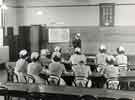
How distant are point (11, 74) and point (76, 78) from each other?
271 cm

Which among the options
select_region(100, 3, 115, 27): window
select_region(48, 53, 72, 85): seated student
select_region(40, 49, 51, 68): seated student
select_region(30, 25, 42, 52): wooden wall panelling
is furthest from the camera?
select_region(30, 25, 42, 52): wooden wall panelling

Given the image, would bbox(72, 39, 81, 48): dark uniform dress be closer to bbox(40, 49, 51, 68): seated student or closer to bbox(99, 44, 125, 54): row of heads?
bbox(99, 44, 125, 54): row of heads

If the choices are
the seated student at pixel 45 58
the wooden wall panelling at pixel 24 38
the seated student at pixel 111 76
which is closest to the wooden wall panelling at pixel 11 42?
the wooden wall panelling at pixel 24 38

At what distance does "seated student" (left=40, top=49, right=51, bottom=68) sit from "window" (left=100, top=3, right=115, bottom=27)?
2522 millimetres

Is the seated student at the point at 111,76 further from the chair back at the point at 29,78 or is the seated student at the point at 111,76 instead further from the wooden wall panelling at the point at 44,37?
the wooden wall panelling at the point at 44,37

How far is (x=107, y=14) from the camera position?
10.7m

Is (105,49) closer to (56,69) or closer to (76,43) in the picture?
(76,43)

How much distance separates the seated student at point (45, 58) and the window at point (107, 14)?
2.52 metres

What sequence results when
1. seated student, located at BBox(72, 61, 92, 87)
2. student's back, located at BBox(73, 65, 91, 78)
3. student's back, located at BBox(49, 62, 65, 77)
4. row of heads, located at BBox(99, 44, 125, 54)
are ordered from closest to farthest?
seated student, located at BBox(72, 61, 92, 87), student's back, located at BBox(73, 65, 91, 78), student's back, located at BBox(49, 62, 65, 77), row of heads, located at BBox(99, 44, 125, 54)

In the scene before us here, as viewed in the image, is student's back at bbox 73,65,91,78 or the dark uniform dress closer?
student's back at bbox 73,65,91,78

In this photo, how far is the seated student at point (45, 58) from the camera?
8444mm

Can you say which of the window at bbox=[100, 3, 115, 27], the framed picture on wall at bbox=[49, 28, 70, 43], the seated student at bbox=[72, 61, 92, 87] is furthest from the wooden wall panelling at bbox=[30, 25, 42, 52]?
the seated student at bbox=[72, 61, 92, 87]

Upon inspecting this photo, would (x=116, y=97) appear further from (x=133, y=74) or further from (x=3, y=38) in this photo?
Result: (x=3, y=38)

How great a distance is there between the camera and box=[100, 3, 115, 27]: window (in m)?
10.6
